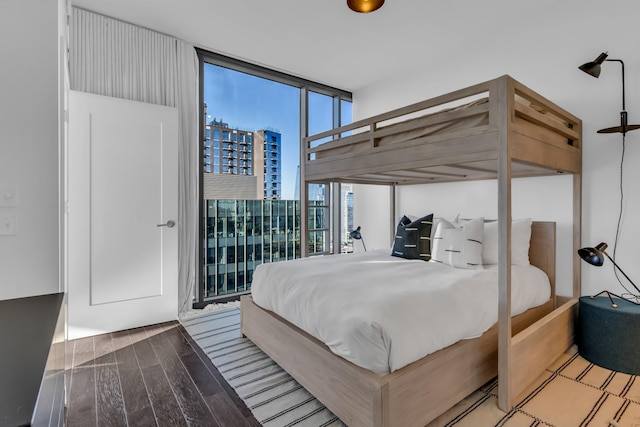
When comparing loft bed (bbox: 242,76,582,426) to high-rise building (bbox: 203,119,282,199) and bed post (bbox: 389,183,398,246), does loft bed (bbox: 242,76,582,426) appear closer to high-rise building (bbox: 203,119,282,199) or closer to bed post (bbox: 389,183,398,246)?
bed post (bbox: 389,183,398,246)

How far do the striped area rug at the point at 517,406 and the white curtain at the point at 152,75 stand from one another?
1332mm

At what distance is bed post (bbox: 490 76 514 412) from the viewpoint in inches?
61.2

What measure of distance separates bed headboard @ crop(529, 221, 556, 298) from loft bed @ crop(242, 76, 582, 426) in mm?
157

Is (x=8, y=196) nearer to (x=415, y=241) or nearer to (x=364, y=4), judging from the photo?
(x=364, y=4)

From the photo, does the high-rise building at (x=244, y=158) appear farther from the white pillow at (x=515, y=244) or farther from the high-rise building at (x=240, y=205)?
the white pillow at (x=515, y=244)

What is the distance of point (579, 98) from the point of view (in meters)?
2.43

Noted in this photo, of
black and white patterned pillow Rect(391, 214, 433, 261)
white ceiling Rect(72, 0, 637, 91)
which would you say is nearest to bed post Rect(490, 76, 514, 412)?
black and white patterned pillow Rect(391, 214, 433, 261)

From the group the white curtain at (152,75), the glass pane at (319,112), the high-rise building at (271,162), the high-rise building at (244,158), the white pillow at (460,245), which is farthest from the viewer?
the glass pane at (319,112)

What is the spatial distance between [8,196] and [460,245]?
8.65 ft

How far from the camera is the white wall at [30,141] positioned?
1384 millimetres

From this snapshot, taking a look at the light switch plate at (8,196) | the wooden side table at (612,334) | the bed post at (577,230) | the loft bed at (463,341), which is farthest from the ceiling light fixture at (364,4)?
the wooden side table at (612,334)

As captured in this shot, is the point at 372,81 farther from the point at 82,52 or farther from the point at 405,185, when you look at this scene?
the point at 82,52

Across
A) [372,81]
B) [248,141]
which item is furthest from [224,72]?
[372,81]

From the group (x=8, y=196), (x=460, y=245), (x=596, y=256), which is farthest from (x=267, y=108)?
(x=596, y=256)
